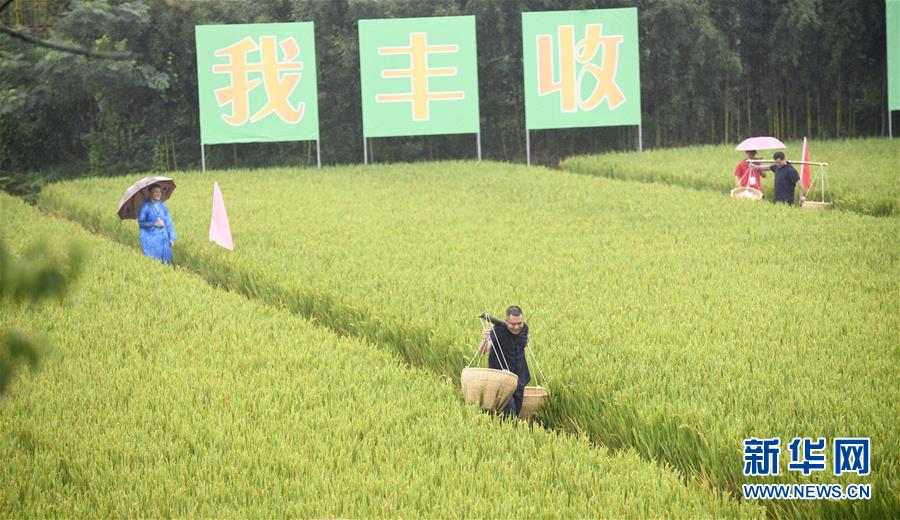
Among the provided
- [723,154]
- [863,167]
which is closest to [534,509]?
[863,167]

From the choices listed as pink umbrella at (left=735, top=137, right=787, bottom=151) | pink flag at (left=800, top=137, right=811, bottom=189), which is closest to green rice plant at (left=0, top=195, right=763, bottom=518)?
pink umbrella at (left=735, top=137, right=787, bottom=151)

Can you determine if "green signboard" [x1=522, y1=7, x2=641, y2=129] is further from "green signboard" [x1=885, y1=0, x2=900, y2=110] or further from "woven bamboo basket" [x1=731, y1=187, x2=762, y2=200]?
"woven bamboo basket" [x1=731, y1=187, x2=762, y2=200]

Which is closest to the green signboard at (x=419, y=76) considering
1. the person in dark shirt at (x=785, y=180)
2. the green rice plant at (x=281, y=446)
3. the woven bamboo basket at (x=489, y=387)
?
the person in dark shirt at (x=785, y=180)

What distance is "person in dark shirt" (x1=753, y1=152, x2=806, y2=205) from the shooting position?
41.8 feet

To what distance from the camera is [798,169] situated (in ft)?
56.6

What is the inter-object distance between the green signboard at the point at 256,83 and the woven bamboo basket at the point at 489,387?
15.9 meters

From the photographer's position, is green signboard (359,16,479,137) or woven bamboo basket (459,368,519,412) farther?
green signboard (359,16,479,137)

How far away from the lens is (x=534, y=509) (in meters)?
3.85

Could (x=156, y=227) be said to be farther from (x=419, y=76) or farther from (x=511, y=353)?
(x=419, y=76)

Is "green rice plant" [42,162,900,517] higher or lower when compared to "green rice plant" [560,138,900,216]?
lower

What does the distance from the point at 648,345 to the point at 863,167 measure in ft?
38.8

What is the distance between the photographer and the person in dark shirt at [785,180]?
41.8 feet

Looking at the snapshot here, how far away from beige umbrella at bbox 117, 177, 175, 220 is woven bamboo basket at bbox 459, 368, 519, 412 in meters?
5.64

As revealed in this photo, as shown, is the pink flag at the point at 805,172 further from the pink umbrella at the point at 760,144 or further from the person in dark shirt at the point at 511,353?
the person in dark shirt at the point at 511,353
